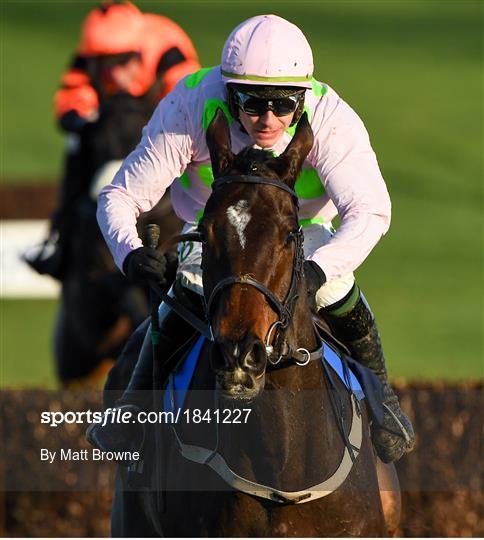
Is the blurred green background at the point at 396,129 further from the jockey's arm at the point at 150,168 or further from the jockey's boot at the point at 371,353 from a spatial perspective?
the jockey's arm at the point at 150,168

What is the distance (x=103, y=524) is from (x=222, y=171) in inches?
220

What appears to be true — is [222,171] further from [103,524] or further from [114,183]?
[103,524]

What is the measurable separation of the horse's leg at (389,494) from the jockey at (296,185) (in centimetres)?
7

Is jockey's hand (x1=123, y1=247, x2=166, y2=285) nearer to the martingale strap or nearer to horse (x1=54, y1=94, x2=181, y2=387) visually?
the martingale strap

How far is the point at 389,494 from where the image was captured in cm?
622

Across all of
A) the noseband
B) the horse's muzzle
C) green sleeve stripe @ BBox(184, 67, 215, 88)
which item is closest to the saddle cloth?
the noseband

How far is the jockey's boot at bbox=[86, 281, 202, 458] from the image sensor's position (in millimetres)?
6223

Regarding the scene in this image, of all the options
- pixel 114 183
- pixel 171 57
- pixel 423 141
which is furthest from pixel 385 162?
pixel 114 183

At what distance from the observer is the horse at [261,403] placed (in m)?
5.08

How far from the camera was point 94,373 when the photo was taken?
15.3 metres

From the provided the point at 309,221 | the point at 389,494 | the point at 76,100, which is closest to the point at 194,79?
the point at 309,221

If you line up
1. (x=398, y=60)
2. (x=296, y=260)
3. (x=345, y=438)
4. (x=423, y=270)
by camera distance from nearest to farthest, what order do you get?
(x=296, y=260) < (x=345, y=438) < (x=423, y=270) < (x=398, y=60)

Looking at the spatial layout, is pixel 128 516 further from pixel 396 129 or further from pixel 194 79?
pixel 396 129

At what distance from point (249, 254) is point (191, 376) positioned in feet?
3.24
